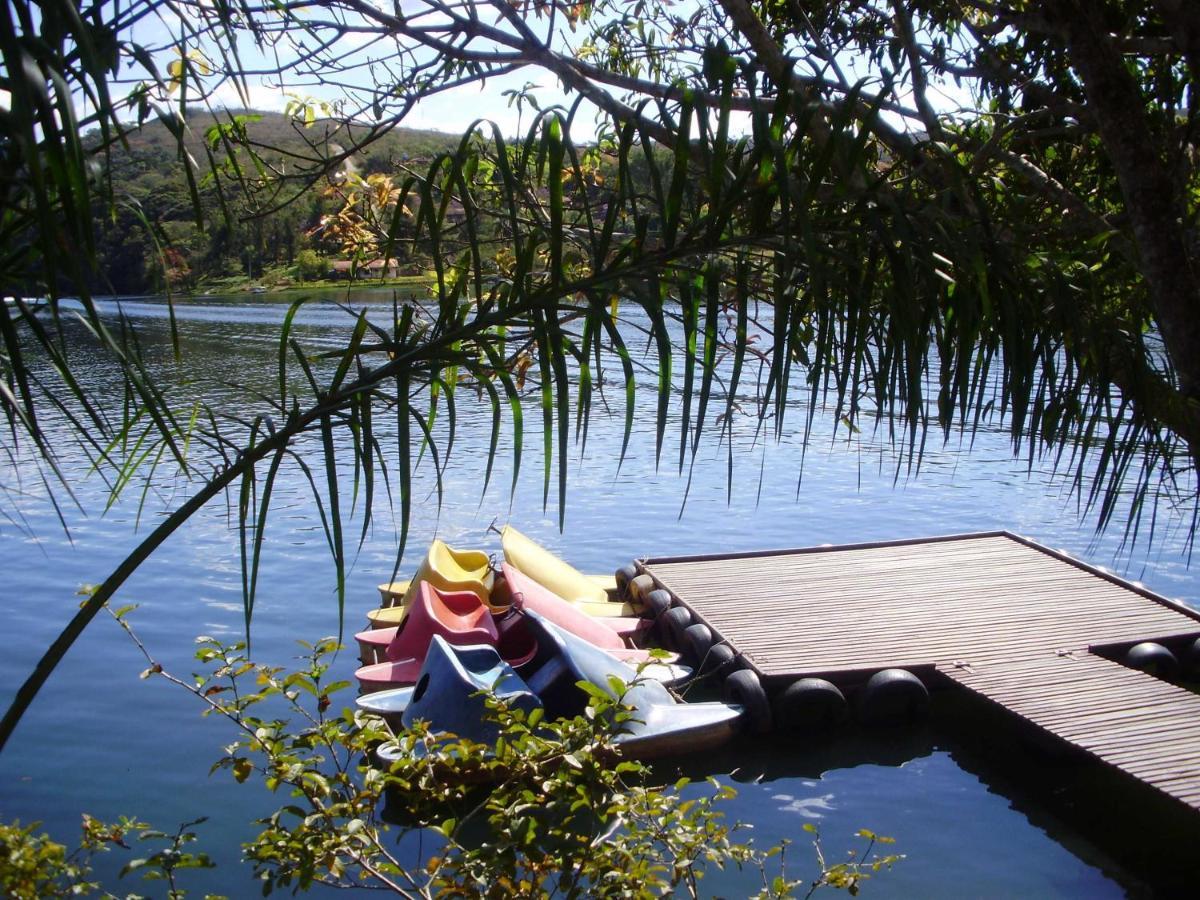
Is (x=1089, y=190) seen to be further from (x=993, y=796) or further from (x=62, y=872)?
(x=62, y=872)

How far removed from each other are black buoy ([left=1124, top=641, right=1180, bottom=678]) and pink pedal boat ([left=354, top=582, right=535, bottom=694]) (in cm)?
399

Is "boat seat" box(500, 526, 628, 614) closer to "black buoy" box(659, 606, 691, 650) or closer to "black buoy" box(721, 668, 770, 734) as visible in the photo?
"black buoy" box(659, 606, 691, 650)

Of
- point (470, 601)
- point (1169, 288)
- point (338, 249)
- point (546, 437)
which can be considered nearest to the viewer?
point (546, 437)

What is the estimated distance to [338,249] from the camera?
4.88 meters

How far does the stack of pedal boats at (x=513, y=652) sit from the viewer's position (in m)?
6.71

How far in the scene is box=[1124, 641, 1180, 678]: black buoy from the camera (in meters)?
7.88

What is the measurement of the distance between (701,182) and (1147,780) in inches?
185

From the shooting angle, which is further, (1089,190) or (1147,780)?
(1147,780)

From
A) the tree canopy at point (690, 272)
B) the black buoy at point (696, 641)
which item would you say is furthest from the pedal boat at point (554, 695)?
the tree canopy at point (690, 272)

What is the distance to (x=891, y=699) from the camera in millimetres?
7555

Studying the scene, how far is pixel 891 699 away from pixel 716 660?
48.5 inches

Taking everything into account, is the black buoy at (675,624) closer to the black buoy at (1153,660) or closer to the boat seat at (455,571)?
the boat seat at (455,571)

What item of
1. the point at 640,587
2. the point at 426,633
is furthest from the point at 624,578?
the point at 426,633

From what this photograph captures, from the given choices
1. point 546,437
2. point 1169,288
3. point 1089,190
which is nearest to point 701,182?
point 546,437
